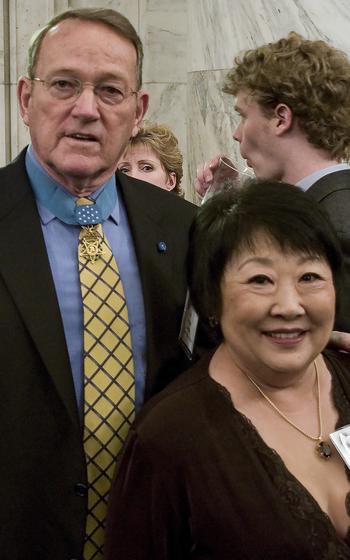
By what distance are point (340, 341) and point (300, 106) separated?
0.82 metres

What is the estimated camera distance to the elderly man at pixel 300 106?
242 cm

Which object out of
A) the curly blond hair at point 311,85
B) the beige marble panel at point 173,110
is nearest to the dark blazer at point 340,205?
the curly blond hair at point 311,85

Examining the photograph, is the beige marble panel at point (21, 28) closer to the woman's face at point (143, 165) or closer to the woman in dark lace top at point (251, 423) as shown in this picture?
the woman's face at point (143, 165)

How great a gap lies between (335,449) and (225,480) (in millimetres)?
242

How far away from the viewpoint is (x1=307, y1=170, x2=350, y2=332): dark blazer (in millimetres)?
2034

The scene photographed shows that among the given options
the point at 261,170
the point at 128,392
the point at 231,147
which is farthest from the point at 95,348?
the point at 231,147

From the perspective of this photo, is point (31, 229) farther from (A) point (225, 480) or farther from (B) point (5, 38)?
(B) point (5, 38)

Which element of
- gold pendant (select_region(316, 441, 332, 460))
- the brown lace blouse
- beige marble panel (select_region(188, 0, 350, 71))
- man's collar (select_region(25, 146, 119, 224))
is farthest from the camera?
beige marble panel (select_region(188, 0, 350, 71))

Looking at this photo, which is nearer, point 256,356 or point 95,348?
point 256,356

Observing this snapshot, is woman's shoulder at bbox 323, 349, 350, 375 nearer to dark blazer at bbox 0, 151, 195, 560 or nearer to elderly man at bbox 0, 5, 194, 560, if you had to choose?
elderly man at bbox 0, 5, 194, 560

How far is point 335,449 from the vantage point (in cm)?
171

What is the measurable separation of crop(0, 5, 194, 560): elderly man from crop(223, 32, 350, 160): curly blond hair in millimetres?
530

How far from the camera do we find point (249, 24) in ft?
14.3

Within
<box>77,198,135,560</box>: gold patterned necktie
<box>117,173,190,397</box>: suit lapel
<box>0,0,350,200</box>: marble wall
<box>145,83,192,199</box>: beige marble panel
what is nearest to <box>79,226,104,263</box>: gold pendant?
<box>77,198,135,560</box>: gold patterned necktie
